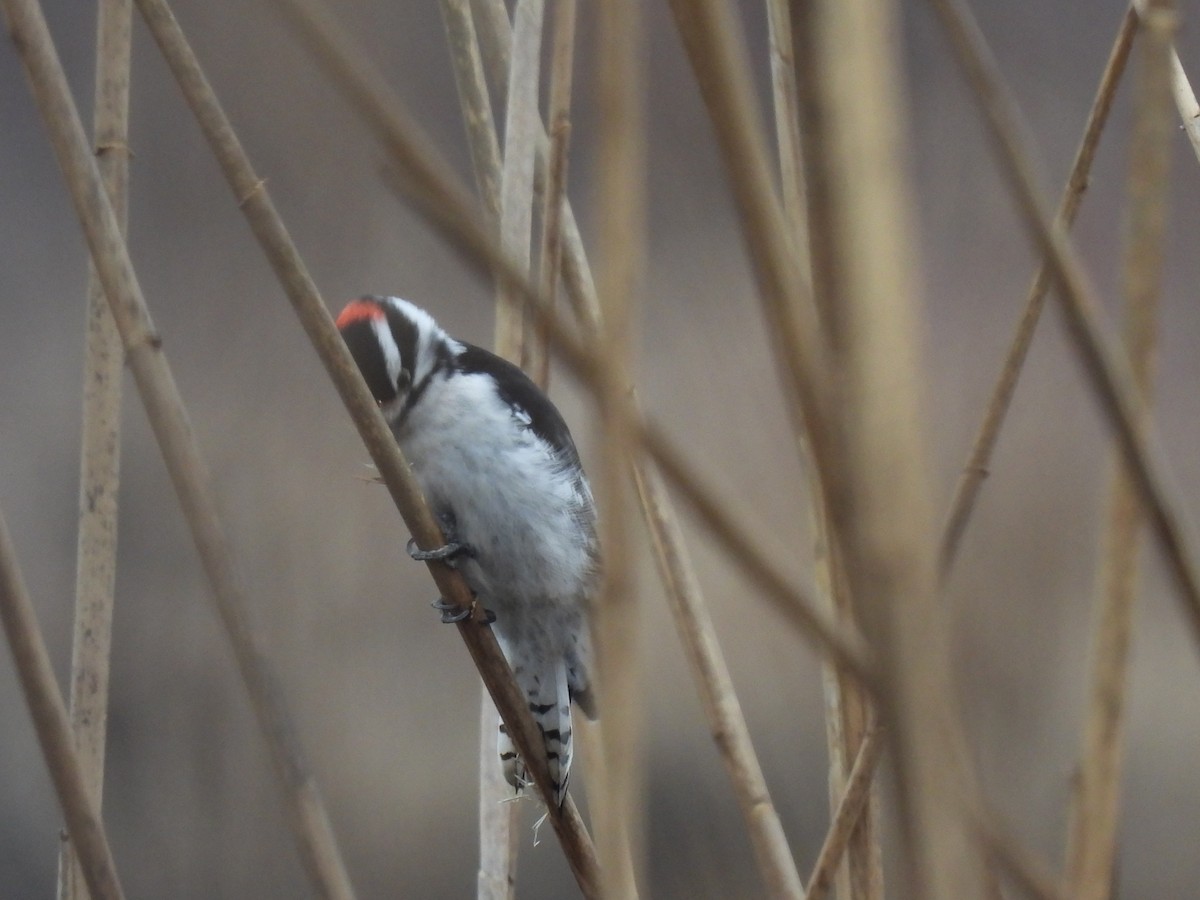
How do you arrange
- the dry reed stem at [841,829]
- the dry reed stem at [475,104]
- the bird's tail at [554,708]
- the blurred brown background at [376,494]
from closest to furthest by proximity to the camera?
the dry reed stem at [841,829] → the dry reed stem at [475,104] → the bird's tail at [554,708] → the blurred brown background at [376,494]

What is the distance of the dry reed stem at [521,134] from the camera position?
3.04ft

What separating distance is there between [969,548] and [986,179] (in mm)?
656

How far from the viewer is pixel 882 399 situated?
233 mm

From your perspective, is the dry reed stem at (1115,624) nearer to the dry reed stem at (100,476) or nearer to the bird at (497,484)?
the dry reed stem at (100,476)

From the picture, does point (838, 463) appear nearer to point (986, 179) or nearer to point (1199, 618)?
point (1199, 618)

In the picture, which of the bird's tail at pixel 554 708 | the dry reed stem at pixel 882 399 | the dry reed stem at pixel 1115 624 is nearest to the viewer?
the dry reed stem at pixel 882 399

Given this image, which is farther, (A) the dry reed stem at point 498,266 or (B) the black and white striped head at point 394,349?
(B) the black and white striped head at point 394,349

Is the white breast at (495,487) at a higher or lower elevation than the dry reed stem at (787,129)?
lower

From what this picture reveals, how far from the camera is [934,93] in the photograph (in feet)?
5.74

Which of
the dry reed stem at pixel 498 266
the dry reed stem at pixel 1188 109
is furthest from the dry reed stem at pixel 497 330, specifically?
the dry reed stem at pixel 498 266

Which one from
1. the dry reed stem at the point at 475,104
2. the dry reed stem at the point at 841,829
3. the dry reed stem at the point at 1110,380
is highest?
the dry reed stem at the point at 475,104

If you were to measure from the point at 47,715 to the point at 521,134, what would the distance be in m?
0.54

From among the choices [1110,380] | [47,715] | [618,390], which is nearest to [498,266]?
[618,390]

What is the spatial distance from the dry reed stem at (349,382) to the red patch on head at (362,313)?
1.60 ft
